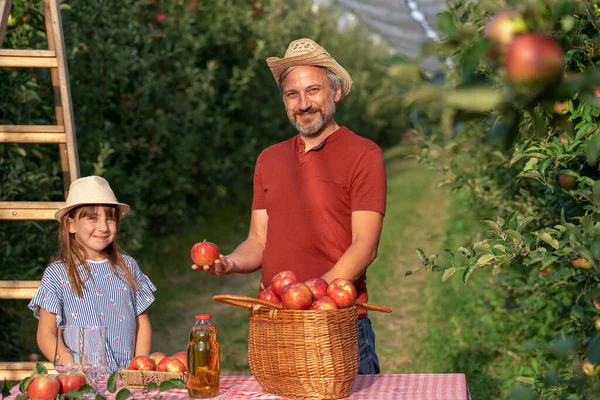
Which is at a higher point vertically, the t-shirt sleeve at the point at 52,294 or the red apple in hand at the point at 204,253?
the red apple in hand at the point at 204,253

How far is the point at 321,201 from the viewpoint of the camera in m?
3.02

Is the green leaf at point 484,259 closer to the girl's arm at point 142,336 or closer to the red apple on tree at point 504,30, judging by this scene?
the red apple on tree at point 504,30

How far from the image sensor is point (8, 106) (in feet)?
16.3

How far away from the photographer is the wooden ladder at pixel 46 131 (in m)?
3.58


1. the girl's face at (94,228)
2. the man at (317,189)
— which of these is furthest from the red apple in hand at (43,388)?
the girl's face at (94,228)

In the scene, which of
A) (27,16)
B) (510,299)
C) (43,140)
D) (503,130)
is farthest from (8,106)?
(503,130)

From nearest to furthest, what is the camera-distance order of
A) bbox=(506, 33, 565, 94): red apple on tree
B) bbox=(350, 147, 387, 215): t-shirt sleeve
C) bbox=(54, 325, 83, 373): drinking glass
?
bbox=(506, 33, 565, 94): red apple on tree < bbox=(54, 325, 83, 373): drinking glass < bbox=(350, 147, 387, 215): t-shirt sleeve

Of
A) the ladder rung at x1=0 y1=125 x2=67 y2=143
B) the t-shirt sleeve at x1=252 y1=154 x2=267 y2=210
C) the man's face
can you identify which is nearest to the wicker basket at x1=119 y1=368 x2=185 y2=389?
the t-shirt sleeve at x1=252 y1=154 x2=267 y2=210

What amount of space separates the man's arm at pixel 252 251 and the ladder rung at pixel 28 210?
2.92 feet

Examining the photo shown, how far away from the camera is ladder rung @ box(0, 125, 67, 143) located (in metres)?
3.80

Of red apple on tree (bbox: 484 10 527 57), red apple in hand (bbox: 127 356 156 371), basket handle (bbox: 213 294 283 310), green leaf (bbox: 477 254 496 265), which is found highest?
red apple on tree (bbox: 484 10 527 57)

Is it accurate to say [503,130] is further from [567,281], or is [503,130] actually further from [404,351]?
[404,351]

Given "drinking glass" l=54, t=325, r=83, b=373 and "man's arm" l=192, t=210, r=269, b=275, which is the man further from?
"drinking glass" l=54, t=325, r=83, b=373

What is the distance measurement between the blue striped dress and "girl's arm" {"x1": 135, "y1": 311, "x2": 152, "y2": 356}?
1.5 inches
